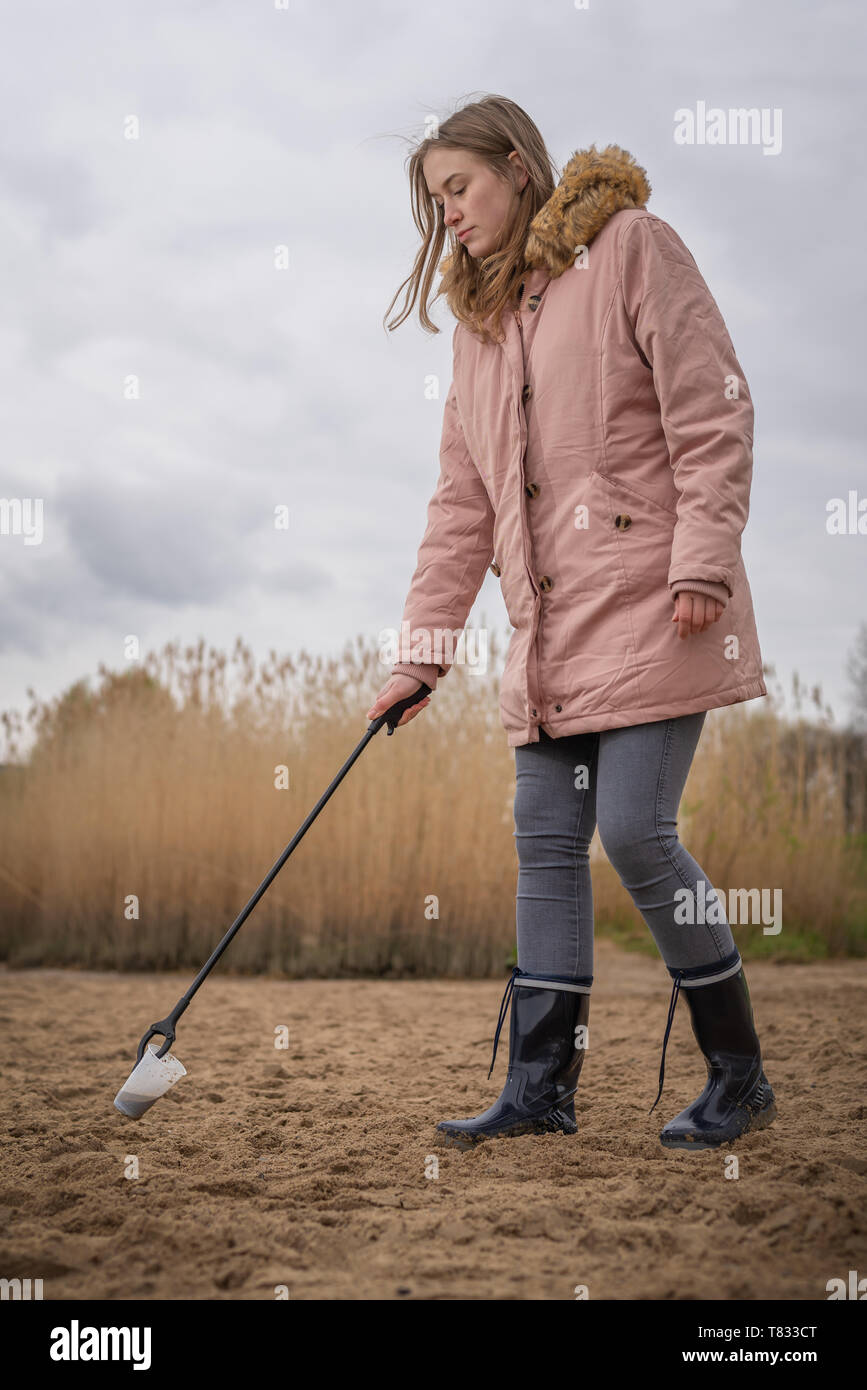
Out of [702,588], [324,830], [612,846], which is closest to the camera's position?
[702,588]

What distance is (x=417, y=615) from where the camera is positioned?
2.25 meters

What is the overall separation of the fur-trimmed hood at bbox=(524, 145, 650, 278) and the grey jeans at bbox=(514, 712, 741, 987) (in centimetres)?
85

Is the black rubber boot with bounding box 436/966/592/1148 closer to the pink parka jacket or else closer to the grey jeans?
the grey jeans

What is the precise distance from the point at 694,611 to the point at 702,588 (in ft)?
0.13

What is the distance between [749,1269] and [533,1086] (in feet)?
2.18

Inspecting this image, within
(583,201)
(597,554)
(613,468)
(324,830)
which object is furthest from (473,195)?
(324,830)

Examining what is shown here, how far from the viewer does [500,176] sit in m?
2.10

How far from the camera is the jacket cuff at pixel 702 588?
175cm

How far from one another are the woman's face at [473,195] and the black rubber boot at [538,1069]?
138 centimetres

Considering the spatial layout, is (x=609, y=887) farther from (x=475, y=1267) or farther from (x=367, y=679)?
(x=475, y=1267)

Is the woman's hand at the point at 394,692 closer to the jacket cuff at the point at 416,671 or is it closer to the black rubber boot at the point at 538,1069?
the jacket cuff at the point at 416,671

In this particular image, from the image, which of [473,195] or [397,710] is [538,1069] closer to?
[397,710]

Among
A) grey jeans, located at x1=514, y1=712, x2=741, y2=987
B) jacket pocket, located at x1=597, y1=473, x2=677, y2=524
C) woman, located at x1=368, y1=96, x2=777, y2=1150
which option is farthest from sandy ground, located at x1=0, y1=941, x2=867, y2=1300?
jacket pocket, located at x1=597, y1=473, x2=677, y2=524

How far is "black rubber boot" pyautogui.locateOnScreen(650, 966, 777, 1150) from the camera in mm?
1878
